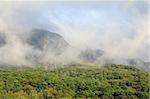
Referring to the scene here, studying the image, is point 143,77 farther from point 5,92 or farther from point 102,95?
point 5,92

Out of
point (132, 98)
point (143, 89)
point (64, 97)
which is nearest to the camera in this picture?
point (64, 97)

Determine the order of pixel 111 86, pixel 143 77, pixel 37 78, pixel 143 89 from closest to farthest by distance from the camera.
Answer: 1. pixel 143 89
2. pixel 111 86
3. pixel 37 78
4. pixel 143 77

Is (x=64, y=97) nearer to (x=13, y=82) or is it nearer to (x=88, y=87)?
(x=88, y=87)

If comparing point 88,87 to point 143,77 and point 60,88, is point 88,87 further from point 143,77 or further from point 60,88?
point 143,77

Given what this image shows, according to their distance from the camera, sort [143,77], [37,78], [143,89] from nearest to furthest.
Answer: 1. [143,89]
2. [37,78]
3. [143,77]

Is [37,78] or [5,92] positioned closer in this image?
[5,92]

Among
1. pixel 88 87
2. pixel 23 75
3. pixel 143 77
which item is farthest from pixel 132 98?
pixel 23 75

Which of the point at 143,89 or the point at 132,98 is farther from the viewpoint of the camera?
the point at 143,89

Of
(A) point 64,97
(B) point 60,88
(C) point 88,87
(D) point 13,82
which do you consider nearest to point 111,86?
(C) point 88,87

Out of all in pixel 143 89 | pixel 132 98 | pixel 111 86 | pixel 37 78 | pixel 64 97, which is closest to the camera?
pixel 64 97
